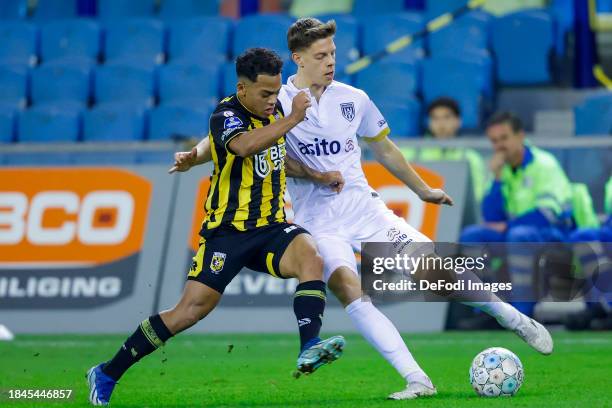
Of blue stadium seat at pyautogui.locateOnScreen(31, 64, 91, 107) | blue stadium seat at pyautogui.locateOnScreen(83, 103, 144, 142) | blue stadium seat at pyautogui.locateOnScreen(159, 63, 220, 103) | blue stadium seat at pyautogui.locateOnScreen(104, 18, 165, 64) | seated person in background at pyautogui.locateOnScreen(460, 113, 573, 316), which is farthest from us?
blue stadium seat at pyautogui.locateOnScreen(104, 18, 165, 64)

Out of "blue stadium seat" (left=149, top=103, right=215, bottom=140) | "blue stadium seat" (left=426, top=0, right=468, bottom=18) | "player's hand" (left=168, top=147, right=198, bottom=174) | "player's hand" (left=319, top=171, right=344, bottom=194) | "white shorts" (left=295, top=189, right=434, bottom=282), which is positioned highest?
"blue stadium seat" (left=426, top=0, right=468, bottom=18)

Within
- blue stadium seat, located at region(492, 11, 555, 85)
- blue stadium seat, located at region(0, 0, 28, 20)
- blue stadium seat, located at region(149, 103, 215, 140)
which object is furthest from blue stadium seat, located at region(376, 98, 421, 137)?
blue stadium seat, located at region(0, 0, 28, 20)

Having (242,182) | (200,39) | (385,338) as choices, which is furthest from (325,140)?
(200,39)

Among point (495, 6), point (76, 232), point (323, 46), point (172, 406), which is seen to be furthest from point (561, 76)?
point (172, 406)

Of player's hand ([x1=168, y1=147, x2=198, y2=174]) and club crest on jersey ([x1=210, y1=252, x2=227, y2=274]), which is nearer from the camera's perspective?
club crest on jersey ([x1=210, y1=252, x2=227, y2=274])

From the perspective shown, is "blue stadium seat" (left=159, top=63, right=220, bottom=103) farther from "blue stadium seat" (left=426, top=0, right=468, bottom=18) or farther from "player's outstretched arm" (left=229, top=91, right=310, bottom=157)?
"player's outstretched arm" (left=229, top=91, right=310, bottom=157)

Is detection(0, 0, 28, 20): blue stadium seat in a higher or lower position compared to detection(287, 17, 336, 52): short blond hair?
lower

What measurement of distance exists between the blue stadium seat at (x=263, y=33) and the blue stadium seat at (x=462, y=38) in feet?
5.87

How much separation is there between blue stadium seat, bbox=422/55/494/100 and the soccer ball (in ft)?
25.7

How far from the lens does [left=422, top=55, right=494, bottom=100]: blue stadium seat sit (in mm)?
14195

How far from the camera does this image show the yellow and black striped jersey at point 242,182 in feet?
22.0

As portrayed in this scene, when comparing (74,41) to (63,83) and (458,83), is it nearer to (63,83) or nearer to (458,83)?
(63,83)

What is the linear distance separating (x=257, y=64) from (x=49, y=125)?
882 centimetres

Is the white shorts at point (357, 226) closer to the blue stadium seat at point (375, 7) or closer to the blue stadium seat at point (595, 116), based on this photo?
the blue stadium seat at point (595, 116)
